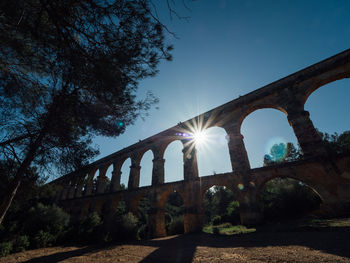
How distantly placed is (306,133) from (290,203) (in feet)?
28.1

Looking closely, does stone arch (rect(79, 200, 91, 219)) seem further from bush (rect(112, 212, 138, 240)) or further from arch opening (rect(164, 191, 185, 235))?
bush (rect(112, 212, 138, 240))

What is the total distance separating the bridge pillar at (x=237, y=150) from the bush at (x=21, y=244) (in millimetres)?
11707

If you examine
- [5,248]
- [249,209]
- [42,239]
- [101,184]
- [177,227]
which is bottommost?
[5,248]

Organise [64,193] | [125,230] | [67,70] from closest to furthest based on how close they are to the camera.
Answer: [67,70] → [125,230] → [64,193]

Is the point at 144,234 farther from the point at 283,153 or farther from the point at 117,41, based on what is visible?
the point at 283,153

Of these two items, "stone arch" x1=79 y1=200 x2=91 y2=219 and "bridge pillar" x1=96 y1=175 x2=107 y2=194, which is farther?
"bridge pillar" x1=96 y1=175 x2=107 y2=194

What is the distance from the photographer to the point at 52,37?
13.1ft

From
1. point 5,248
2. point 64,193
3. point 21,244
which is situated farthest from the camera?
point 64,193

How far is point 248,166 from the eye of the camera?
9.30m

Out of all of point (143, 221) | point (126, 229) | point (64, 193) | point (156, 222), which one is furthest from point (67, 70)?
point (64, 193)

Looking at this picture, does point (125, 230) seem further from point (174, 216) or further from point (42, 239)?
point (174, 216)

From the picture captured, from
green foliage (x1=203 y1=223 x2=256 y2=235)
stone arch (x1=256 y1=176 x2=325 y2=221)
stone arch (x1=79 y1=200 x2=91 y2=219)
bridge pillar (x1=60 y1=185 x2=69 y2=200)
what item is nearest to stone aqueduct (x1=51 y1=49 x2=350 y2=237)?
green foliage (x1=203 y1=223 x2=256 y2=235)

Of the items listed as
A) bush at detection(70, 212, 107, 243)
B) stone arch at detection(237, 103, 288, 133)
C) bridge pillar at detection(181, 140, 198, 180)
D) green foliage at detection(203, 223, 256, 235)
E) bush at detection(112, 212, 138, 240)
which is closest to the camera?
green foliage at detection(203, 223, 256, 235)

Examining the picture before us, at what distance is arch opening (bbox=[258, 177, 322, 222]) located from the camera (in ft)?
42.0
